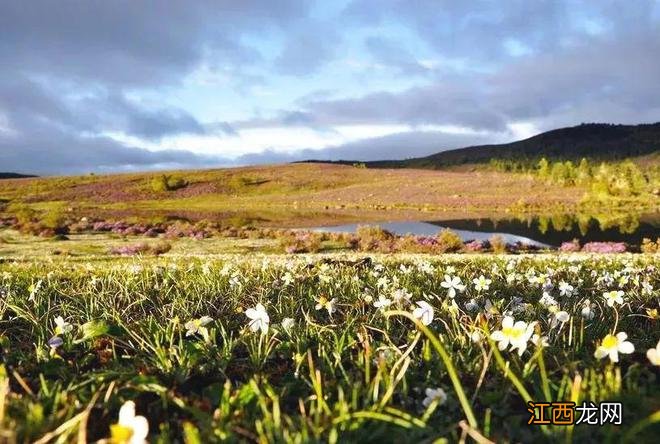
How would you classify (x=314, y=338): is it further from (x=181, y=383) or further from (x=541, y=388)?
(x=541, y=388)

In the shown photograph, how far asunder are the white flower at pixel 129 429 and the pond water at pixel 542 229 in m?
42.0

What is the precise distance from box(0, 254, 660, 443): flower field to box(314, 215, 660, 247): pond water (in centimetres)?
3941

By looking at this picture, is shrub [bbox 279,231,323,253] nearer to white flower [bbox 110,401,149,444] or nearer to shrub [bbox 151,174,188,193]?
white flower [bbox 110,401,149,444]

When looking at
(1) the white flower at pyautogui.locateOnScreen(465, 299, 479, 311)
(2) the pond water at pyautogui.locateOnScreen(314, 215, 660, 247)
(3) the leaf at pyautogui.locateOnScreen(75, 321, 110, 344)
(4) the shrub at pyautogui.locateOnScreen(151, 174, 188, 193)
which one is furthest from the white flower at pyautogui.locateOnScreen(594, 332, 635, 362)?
(4) the shrub at pyautogui.locateOnScreen(151, 174, 188, 193)

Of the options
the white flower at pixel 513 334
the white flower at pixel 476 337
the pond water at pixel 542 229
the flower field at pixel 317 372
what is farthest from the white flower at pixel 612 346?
the pond water at pixel 542 229

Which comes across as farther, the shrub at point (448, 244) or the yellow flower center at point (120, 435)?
the shrub at point (448, 244)

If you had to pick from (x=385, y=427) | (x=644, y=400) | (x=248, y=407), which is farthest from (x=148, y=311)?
(x=644, y=400)

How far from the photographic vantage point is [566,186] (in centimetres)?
12219

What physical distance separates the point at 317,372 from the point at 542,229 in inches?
2252

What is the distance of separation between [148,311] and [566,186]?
419 feet

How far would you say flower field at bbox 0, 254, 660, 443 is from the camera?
2264mm

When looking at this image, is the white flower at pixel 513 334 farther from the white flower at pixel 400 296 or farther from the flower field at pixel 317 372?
the white flower at pixel 400 296

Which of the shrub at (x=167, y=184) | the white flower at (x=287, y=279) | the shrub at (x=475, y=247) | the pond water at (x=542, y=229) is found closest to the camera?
the white flower at (x=287, y=279)

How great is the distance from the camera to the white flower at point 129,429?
5.97 ft
